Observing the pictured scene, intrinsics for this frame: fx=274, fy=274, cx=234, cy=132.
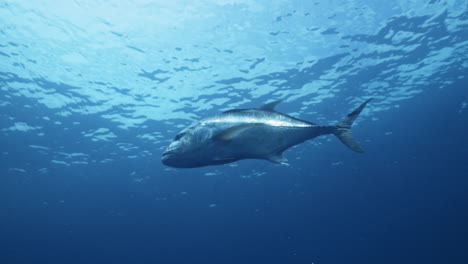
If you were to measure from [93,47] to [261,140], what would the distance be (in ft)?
40.2

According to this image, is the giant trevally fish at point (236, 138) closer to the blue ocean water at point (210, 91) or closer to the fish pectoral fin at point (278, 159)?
the fish pectoral fin at point (278, 159)

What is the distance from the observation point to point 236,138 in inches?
99.5

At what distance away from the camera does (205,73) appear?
14328 mm

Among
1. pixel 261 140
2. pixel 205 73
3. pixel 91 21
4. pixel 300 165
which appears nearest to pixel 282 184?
pixel 300 165

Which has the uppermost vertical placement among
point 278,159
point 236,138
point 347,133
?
point 347,133

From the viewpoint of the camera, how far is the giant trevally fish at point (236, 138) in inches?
99.0

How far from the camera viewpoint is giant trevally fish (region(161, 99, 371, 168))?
2516 millimetres

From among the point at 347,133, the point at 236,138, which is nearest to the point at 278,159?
the point at 236,138

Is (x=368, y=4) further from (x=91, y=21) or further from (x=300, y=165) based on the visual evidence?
(x=300, y=165)

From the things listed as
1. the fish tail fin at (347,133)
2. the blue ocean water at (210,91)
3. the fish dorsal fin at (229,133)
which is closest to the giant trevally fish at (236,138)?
the fish dorsal fin at (229,133)

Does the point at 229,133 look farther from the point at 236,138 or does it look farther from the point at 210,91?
the point at 210,91

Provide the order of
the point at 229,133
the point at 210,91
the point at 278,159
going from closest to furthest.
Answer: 1. the point at 229,133
2. the point at 278,159
3. the point at 210,91

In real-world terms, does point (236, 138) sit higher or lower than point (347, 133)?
lower

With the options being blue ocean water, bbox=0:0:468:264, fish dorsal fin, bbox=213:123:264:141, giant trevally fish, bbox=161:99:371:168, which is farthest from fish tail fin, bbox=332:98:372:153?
blue ocean water, bbox=0:0:468:264
